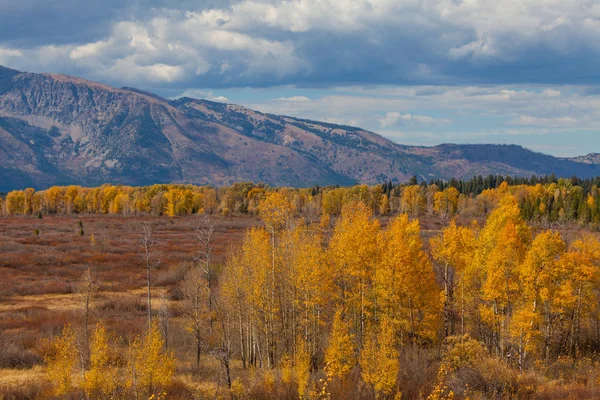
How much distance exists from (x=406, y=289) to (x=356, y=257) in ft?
18.2

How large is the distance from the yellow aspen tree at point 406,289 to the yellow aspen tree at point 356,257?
3.11ft

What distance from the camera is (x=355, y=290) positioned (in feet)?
Answer: 129

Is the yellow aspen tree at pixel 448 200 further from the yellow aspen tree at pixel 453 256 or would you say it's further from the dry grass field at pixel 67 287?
the yellow aspen tree at pixel 453 256

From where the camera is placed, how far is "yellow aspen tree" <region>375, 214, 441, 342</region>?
126 feet

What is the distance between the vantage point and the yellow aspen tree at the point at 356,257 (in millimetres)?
37219

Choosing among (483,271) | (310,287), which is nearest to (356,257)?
(310,287)

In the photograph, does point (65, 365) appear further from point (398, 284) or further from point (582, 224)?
point (582, 224)

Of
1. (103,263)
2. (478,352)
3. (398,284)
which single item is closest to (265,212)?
(398,284)

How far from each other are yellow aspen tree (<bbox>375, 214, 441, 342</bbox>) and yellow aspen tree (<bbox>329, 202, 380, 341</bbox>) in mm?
949

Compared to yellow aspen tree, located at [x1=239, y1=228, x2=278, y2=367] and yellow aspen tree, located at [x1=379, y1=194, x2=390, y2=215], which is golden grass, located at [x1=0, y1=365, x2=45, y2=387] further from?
yellow aspen tree, located at [x1=379, y1=194, x2=390, y2=215]

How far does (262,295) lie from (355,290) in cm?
773

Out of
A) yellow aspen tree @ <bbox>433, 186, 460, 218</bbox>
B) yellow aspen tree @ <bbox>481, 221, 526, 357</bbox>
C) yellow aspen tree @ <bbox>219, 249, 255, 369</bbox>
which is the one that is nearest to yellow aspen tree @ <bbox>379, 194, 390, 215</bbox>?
yellow aspen tree @ <bbox>433, 186, 460, 218</bbox>

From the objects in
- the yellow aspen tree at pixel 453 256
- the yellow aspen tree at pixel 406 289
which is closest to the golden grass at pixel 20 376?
the yellow aspen tree at pixel 406 289

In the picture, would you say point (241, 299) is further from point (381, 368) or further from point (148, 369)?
point (381, 368)
